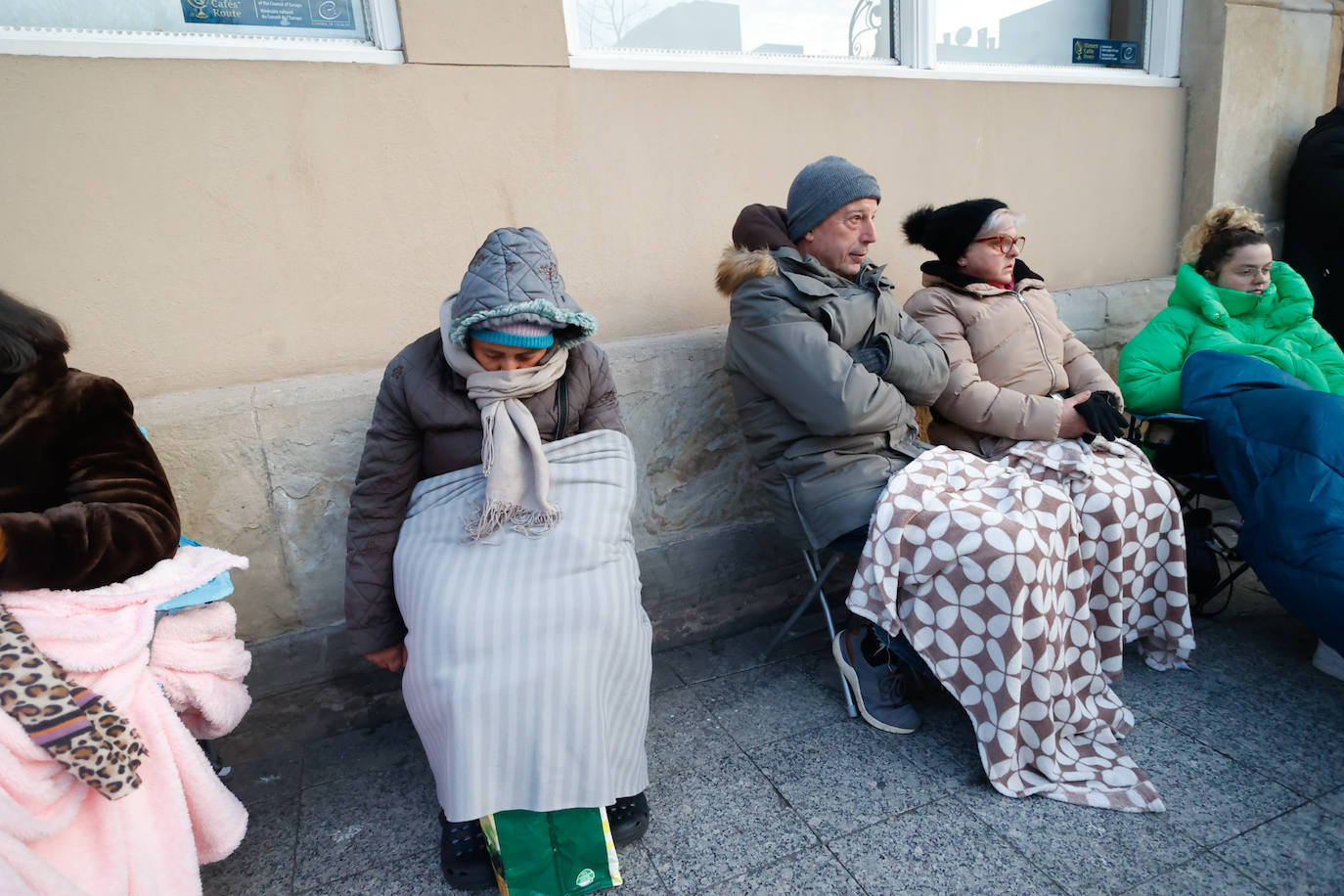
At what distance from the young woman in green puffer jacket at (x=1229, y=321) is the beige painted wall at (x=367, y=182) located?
4.03ft

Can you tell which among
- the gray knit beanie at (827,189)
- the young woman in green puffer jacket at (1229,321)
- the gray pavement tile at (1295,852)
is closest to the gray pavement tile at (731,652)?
the gray pavement tile at (1295,852)

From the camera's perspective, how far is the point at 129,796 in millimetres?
1760

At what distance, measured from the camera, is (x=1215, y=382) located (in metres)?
3.10

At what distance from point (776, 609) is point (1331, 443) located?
2.03 metres

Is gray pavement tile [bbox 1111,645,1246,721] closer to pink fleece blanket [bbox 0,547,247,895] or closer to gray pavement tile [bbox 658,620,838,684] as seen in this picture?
gray pavement tile [bbox 658,620,838,684]

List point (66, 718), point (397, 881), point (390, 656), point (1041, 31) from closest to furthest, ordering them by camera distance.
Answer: point (66, 718) → point (397, 881) → point (390, 656) → point (1041, 31)

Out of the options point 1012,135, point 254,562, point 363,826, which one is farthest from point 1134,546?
point 254,562

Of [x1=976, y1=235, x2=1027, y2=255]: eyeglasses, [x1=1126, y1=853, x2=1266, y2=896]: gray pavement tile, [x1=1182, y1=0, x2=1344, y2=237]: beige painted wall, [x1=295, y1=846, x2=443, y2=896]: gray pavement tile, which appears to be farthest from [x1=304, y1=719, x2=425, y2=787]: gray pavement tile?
[x1=1182, y1=0, x2=1344, y2=237]: beige painted wall

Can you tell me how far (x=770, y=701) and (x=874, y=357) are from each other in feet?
4.14

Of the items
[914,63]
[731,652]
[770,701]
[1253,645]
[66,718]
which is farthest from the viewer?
[914,63]

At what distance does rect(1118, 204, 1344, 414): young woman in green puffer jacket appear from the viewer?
3396 mm

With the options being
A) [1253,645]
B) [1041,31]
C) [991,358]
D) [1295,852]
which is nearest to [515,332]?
[991,358]

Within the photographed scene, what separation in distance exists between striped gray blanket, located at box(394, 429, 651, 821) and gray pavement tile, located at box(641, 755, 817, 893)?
22 centimetres

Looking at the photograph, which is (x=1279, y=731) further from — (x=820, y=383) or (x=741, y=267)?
(x=741, y=267)
